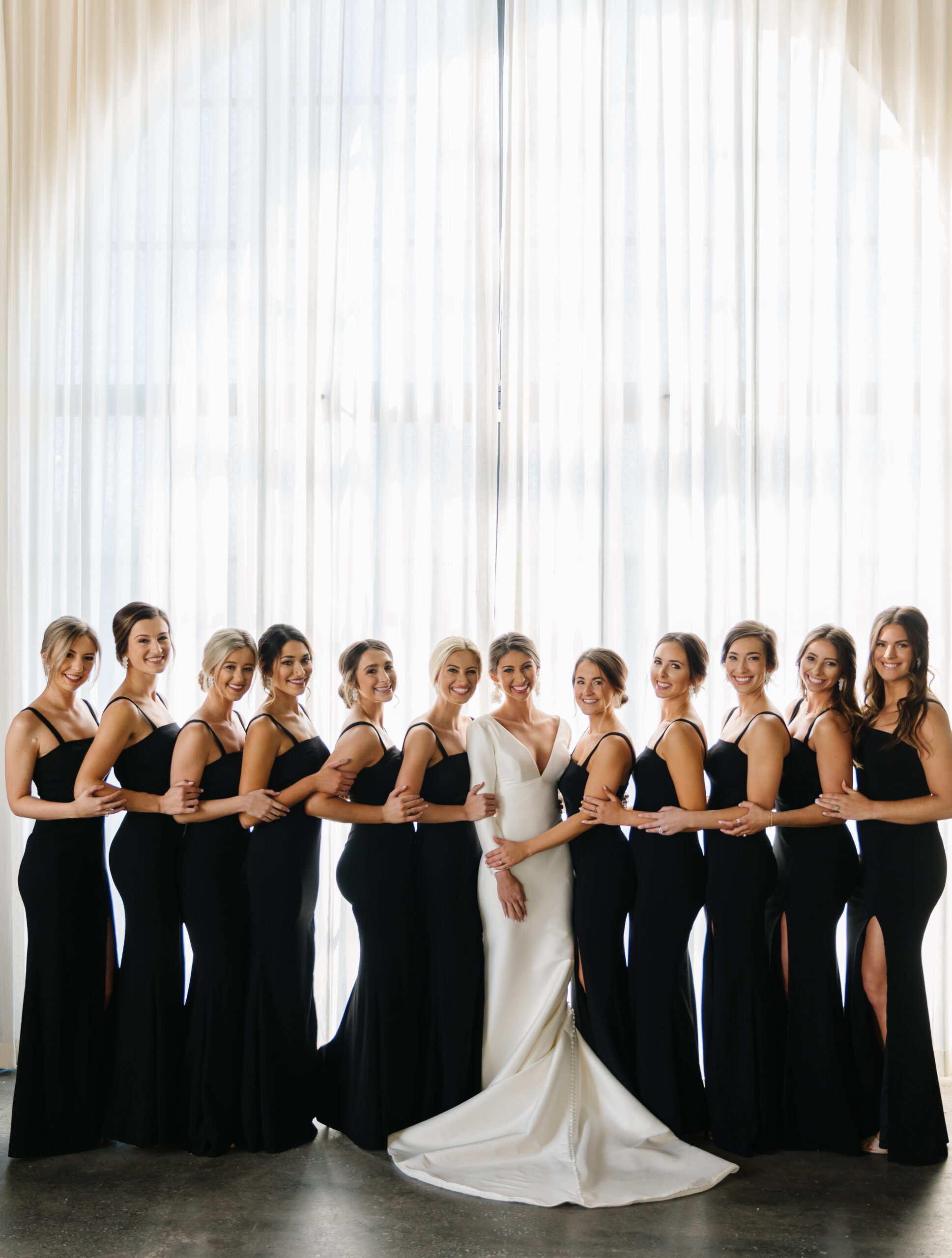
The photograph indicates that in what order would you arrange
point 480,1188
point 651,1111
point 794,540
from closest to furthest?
point 480,1188 < point 651,1111 < point 794,540

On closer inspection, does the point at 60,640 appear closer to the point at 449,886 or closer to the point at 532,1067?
the point at 449,886

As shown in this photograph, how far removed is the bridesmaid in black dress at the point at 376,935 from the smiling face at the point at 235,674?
0.36 m

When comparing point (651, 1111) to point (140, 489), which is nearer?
point (651, 1111)

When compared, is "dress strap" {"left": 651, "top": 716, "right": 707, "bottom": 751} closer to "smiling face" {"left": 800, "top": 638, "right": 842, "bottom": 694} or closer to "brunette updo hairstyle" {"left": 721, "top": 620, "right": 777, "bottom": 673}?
"brunette updo hairstyle" {"left": 721, "top": 620, "right": 777, "bottom": 673}

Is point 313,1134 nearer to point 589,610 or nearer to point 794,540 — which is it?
point 589,610

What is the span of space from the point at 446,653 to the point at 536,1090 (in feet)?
5.38

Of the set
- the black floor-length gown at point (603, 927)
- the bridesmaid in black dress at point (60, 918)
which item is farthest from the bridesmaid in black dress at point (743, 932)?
the bridesmaid in black dress at point (60, 918)

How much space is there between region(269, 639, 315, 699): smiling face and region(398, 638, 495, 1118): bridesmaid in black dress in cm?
47

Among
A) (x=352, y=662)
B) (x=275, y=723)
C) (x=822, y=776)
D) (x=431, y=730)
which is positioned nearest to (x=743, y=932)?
(x=822, y=776)

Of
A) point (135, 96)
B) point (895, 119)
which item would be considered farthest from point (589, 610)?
point (135, 96)

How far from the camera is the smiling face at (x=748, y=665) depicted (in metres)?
3.69

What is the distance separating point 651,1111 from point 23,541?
12.4ft

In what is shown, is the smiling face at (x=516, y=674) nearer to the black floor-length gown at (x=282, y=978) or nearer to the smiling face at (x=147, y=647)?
the black floor-length gown at (x=282, y=978)

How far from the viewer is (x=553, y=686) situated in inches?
181
